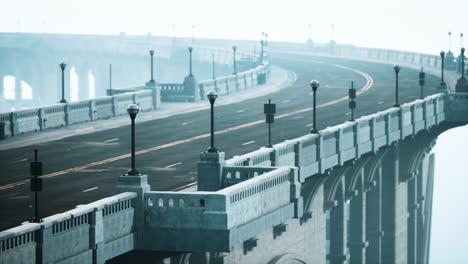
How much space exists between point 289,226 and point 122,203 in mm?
21173

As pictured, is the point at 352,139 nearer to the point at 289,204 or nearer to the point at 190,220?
the point at 289,204

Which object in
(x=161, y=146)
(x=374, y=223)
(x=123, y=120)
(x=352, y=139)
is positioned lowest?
(x=374, y=223)

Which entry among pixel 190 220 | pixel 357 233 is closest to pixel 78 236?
pixel 190 220

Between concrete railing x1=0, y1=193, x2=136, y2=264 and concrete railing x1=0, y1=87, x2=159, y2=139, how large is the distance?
28291 mm

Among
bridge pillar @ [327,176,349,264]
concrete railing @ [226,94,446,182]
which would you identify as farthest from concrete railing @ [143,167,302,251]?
bridge pillar @ [327,176,349,264]

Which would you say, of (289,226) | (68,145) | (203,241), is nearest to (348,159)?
(289,226)

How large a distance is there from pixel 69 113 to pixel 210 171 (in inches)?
1163

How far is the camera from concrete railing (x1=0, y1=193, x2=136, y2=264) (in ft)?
89.0

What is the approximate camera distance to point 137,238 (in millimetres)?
32656

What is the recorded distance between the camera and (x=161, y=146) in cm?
5481

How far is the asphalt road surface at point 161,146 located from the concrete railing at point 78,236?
10.5ft

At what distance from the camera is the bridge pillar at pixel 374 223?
73312 millimetres

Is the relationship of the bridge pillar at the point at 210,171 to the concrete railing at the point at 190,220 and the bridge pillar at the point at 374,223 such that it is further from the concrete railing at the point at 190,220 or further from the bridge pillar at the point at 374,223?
the bridge pillar at the point at 374,223

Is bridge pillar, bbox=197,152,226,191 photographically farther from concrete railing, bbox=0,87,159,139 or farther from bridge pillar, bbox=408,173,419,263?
bridge pillar, bbox=408,173,419,263
